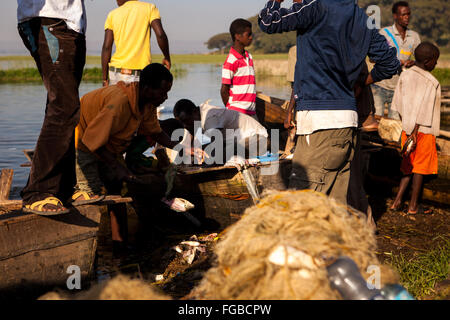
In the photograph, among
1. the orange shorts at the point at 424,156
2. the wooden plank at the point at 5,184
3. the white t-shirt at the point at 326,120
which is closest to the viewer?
the white t-shirt at the point at 326,120

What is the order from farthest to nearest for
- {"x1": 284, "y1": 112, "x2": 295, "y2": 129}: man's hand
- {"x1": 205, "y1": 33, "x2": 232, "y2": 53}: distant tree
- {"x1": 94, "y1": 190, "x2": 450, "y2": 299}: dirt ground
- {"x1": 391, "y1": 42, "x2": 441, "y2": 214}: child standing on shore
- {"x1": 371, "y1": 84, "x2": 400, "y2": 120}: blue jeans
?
{"x1": 205, "y1": 33, "x2": 232, "y2": 53}: distant tree < {"x1": 371, "y1": 84, "x2": 400, "y2": 120}: blue jeans < {"x1": 391, "y1": 42, "x2": 441, "y2": 214}: child standing on shore < {"x1": 284, "y1": 112, "x2": 295, "y2": 129}: man's hand < {"x1": 94, "y1": 190, "x2": 450, "y2": 299}: dirt ground

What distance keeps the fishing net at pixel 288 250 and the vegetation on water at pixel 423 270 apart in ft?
6.23

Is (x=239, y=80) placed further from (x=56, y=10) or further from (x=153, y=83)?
(x=56, y=10)

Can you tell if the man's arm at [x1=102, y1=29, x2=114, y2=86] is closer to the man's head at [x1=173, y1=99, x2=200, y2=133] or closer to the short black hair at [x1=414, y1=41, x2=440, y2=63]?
the man's head at [x1=173, y1=99, x2=200, y2=133]

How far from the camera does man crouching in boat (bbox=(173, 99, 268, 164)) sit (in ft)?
17.5

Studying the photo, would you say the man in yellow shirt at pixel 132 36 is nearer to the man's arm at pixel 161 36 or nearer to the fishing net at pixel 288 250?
the man's arm at pixel 161 36

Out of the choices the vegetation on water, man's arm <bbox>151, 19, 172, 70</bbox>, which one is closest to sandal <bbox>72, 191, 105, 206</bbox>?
the vegetation on water

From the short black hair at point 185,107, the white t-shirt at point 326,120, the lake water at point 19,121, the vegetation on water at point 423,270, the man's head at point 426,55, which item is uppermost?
the man's head at point 426,55

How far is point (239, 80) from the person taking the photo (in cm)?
592

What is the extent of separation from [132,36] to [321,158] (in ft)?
10.9

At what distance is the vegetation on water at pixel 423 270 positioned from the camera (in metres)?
3.45

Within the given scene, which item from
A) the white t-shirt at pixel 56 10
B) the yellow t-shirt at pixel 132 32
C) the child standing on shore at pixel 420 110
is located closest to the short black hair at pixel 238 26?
the yellow t-shirt at pixel 132 32

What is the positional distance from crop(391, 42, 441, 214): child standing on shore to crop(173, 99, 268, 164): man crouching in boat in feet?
5.56
